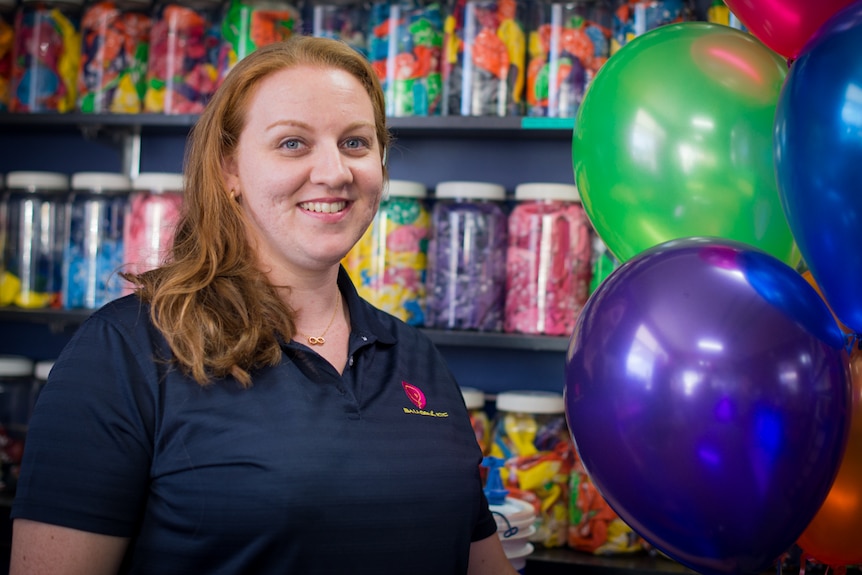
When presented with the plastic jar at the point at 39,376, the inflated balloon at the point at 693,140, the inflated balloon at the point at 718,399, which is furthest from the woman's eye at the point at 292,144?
the plastic jar at the point at 39,376

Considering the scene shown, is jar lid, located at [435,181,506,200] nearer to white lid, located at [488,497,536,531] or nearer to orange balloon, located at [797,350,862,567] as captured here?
white lid, located at [488,497,536,531]

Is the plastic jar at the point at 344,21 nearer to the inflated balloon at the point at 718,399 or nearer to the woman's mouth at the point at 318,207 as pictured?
the woman's mouth at the point at 318,207

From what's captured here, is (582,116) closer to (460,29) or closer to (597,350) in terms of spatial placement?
(597,350)

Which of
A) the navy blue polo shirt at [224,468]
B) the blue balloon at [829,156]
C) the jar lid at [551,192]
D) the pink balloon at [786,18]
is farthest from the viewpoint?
the jar lid at [551,192]

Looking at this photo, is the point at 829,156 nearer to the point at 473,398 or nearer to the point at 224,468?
the point at 224,468

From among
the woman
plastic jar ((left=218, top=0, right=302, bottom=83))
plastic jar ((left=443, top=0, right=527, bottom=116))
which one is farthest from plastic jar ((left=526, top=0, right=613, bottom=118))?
the woman

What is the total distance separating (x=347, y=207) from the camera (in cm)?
117

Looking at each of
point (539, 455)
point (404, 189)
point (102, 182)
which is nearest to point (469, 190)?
point (404, 189)

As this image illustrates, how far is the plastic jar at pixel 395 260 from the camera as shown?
1.91m

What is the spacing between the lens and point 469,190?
6.34ft

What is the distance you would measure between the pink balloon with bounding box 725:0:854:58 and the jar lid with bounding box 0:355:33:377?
64.7 inches

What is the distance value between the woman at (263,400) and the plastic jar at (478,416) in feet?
2.06

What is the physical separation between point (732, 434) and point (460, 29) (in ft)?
4.27

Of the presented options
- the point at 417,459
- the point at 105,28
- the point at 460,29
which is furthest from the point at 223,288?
the point at 105,28
